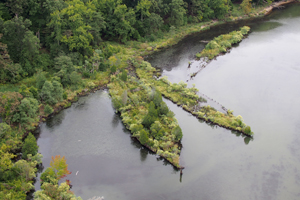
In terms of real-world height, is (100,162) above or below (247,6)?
below

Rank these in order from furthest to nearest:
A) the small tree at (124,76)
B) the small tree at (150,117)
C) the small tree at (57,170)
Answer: the small tree at (124,76), the small tree at (150,117), the small tree at (57,170)

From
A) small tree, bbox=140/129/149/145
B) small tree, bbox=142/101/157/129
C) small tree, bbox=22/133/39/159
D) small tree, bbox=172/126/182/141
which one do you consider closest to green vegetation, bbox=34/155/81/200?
small tree, bbox=22/133/39/159

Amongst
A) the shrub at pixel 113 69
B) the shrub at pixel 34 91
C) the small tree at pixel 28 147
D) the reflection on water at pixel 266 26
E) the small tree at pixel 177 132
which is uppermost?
the shrub at pixel 34 91

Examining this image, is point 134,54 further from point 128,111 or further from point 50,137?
point 50,137

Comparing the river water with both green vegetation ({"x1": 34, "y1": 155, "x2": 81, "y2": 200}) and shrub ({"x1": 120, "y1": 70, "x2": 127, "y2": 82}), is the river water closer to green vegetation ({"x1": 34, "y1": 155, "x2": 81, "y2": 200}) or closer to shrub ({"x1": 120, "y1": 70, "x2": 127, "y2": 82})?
green vegetation ({"x1": 34, "y1": 155, "x2": 81, "y2": 200})

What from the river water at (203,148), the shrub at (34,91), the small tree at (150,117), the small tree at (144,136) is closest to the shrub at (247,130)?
the river water at (203,148)

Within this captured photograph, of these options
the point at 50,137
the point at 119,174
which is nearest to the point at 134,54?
the point at 50,137

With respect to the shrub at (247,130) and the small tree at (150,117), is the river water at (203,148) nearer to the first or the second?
the shrub at (247,130)
